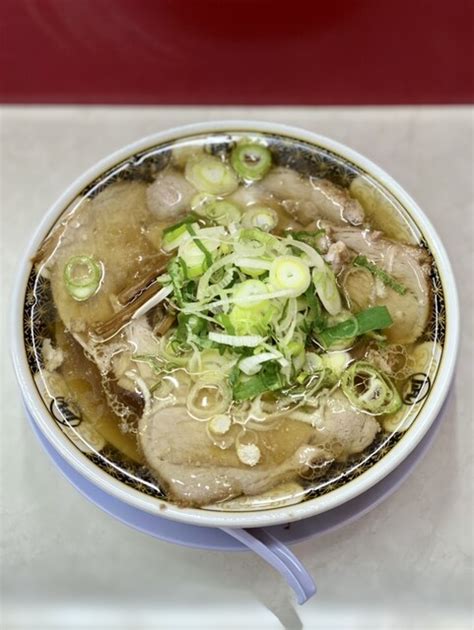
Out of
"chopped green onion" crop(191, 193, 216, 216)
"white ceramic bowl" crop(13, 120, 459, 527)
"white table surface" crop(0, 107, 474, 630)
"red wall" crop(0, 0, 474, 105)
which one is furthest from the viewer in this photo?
"red wall" crop(0, 0, 474, 105)

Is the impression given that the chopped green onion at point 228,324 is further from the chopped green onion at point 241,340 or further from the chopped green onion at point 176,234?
the chopped green onion at point 176,234

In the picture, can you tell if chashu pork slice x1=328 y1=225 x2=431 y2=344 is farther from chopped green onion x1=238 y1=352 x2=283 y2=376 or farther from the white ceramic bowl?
chopped green onion x1=238 y1=352 x2=283 y2=376

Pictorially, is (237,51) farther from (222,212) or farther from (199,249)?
(199,249)

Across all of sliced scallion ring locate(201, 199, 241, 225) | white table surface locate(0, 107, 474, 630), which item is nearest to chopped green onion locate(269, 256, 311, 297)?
sliced scallion ring locate(201, 199, 241, 225)

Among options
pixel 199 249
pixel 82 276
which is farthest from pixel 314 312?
pixel 82 276

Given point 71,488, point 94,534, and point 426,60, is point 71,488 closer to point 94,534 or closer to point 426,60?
point 94,534

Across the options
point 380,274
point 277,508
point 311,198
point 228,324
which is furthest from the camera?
point 311,198

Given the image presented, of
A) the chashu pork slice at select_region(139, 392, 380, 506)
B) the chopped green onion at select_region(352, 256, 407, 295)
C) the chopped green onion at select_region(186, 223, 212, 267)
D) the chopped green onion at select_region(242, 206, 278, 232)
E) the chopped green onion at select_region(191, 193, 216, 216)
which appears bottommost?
the chashu pork slice at select_region(139, 392, 380, 506)

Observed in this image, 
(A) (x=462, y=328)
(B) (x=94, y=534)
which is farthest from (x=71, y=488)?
(A) (x=462, y=328)
